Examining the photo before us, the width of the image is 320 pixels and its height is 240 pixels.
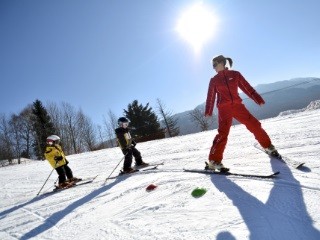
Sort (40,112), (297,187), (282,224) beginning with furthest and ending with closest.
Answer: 1. (40,112)
2. (297,187)
3. (282,224)

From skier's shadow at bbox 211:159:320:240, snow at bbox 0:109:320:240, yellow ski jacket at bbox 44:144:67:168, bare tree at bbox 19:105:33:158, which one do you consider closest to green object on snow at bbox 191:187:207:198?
snow at bbox 0:109:320:240

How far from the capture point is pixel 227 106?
4836 mm

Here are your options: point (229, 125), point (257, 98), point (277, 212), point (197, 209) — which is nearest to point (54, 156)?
point (229, 125)

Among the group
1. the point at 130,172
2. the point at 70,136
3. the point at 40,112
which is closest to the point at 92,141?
the point at 70,136

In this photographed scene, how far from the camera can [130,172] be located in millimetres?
6859

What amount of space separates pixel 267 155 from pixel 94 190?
3.40 meters

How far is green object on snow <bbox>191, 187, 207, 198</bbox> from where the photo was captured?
358 cm

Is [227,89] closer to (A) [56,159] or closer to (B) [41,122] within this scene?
(A) [56,159]

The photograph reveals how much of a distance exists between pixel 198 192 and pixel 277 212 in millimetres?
1188

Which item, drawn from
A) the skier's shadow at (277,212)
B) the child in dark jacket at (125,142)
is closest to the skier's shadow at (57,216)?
the child in dark jacket at (125,142)

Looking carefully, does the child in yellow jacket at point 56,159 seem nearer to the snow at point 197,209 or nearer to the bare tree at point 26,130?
the snow at point 197,209

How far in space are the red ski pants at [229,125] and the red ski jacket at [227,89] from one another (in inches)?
4.8

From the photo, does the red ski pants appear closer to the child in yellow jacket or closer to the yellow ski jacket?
the child in yellow jacket

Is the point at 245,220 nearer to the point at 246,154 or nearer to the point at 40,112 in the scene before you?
the point at 246,154
